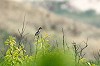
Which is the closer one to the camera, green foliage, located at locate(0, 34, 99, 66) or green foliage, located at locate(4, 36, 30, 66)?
green foliage, located at locate(0, 34, 99, 66)

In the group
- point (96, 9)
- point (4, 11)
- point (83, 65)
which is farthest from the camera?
point (96, 9)

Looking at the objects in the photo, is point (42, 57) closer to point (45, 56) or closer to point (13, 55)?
point (45, 56)

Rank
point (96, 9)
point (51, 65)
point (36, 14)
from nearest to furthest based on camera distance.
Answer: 1. point (51, 65)
2. point (36, 14)
3. point (96, 9)

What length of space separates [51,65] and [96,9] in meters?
78.9

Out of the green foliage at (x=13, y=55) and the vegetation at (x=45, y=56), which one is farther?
the green foliage at (x=13, y=55)

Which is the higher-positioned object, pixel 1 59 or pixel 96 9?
pixel 96 9

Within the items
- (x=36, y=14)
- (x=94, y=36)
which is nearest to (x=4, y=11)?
(x=36, y=14)

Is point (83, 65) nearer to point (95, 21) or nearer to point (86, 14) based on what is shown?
point (95, 21)

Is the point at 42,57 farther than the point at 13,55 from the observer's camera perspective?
No

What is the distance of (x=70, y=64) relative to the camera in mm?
3932

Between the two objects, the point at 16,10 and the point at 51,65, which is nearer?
the point at 51,65

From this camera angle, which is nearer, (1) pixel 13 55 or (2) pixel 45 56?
(2) pixel 45 56

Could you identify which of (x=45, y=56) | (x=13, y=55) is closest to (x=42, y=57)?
(x=45, y=56)

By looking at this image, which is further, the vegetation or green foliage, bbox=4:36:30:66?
green foliage, bbox=4:36:30:66
